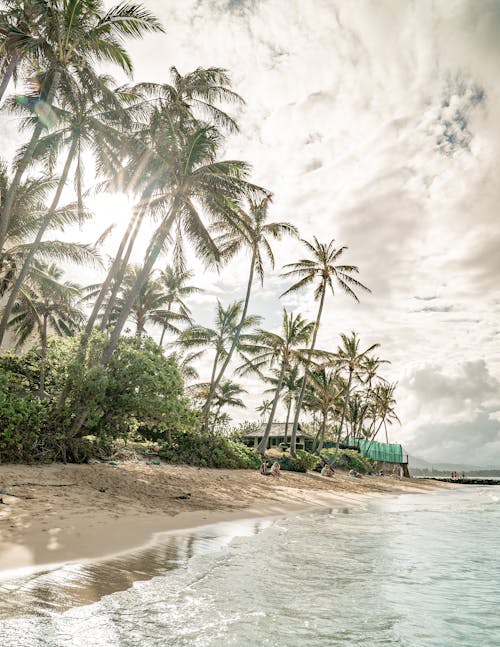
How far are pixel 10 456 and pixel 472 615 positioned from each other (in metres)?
10.5

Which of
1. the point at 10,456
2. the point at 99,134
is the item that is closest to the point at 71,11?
the point at 99,134

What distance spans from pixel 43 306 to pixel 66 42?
16.6 m

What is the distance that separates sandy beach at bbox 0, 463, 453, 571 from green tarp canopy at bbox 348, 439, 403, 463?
30.6m

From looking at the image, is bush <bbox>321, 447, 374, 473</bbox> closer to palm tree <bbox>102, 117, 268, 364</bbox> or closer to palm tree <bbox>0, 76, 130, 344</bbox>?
palm tree <bbox>102, 117, 268, 364</bbox>

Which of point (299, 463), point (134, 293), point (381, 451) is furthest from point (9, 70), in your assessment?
point (381, 451)

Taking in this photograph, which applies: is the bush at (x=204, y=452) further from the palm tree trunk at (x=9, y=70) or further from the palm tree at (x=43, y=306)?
the palm tree trunk at (x=9, y=70)

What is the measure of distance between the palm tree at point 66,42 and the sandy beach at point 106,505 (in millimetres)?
7772

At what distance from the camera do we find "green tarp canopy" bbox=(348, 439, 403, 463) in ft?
152

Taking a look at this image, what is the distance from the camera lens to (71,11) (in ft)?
41.0

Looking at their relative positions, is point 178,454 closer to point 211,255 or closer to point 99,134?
point 211,255

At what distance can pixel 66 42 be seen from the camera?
42.8ft

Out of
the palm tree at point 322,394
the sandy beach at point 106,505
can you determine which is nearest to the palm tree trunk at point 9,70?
the sandy beach at point 106,505

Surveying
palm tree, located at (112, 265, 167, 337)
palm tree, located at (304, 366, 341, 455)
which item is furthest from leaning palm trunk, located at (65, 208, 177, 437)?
palm tree, located at (304, 366, 341, 455)

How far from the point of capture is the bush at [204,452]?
1895 cm
